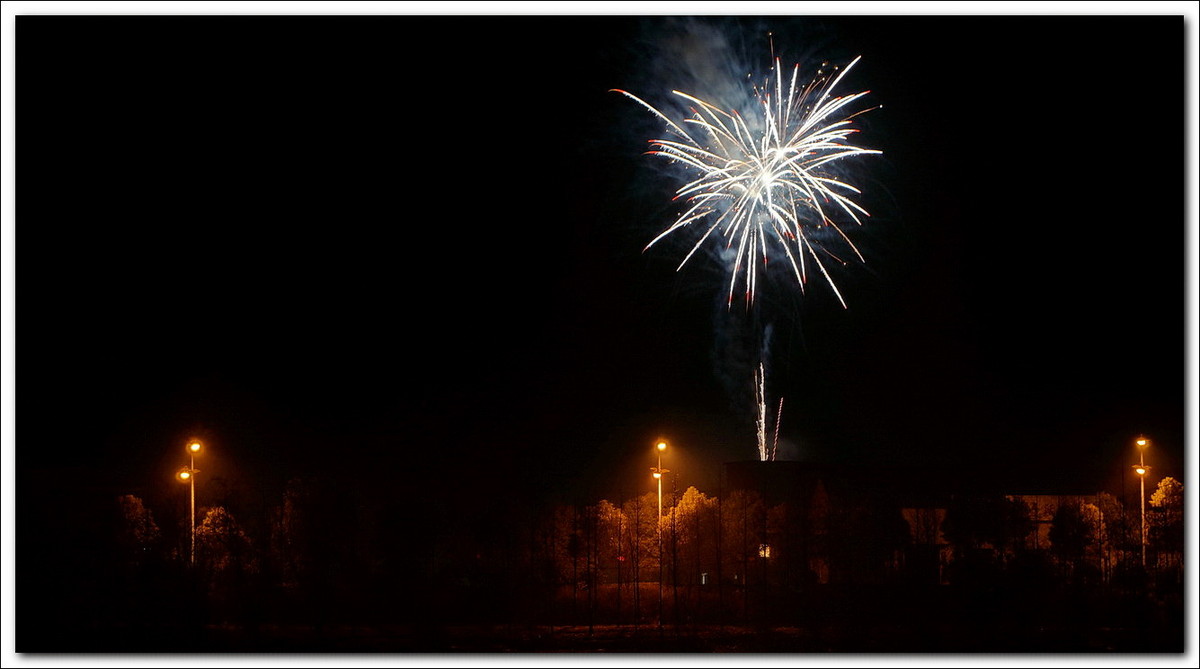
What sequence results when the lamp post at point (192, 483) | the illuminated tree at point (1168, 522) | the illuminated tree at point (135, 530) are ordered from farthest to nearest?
1. the illuminated tree at point (1168, 522)
2. the illuminated tree at point (135, 530)
3. the lamp post at point (192, 483)

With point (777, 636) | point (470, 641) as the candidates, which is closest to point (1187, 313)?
point (777, 636)

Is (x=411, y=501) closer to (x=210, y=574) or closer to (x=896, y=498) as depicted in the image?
(x=210, y=574)

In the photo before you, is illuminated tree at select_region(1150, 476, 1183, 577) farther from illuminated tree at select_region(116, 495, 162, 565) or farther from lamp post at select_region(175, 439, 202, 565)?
illuminated tree at select_region(116, 495, 162, 565)

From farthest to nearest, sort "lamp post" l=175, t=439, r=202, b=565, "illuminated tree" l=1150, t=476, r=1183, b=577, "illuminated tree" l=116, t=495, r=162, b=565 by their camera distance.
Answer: "illuminated tree" l=1150, t=476, r=1183, b=577, "illuminated tree" l=116, t=495, r=162, b=565, "lamp post" l=175, t=439, r=202, b=565

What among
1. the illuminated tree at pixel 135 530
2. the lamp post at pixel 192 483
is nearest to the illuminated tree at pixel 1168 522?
the lamp post at pixel 192 483

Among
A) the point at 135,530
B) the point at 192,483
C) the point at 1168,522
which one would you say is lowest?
the point at 1168,522

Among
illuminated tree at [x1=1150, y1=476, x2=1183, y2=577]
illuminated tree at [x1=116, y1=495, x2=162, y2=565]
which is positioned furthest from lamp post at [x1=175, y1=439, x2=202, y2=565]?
illuminated tree at [x1=1150, y1=476, x2=1183, y2=577]

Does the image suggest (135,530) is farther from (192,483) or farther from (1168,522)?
(1168,522)

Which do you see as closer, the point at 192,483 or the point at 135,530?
the point at 192,483

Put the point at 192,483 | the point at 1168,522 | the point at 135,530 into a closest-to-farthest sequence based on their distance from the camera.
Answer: the point at 192,483 → the point at 135,530 → the point at 1168,522

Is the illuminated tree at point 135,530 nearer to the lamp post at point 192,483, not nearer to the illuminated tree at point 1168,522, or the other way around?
the lamp post at point 192,483

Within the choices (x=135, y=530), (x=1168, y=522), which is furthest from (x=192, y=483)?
(x=1168, y=522)

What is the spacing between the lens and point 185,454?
58.2 metres

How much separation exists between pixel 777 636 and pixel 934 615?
814 cm
